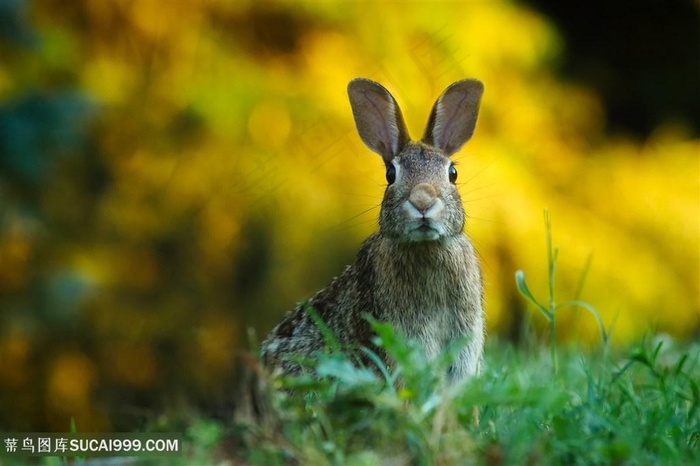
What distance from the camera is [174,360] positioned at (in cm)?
735

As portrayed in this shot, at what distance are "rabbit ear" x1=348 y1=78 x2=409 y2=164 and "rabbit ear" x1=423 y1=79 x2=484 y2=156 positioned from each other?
4.3 inches

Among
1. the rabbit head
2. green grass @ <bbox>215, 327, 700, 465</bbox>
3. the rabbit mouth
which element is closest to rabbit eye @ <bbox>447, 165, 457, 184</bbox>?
the rabbit head

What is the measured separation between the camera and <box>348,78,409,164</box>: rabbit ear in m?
3.44

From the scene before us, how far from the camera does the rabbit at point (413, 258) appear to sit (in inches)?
124

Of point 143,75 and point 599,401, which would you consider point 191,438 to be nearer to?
point 599,401

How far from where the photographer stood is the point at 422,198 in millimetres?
3082

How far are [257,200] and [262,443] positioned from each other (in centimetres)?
550

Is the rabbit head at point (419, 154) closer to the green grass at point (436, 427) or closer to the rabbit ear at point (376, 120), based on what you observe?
the rabbit ear at point (376, 120)

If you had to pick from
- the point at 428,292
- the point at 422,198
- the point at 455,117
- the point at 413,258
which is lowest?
the point at 428,292

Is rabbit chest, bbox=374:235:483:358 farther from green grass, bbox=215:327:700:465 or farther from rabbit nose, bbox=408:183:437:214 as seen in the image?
green grass, bbox=215:327:700:465

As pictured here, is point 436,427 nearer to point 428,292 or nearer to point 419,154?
point 428,292

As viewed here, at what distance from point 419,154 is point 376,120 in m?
0.23

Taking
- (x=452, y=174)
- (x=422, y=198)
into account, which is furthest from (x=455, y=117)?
(x=422, y=198)

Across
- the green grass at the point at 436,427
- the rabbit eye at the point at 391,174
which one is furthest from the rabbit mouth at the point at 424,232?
the green grass at the point at 436,427
